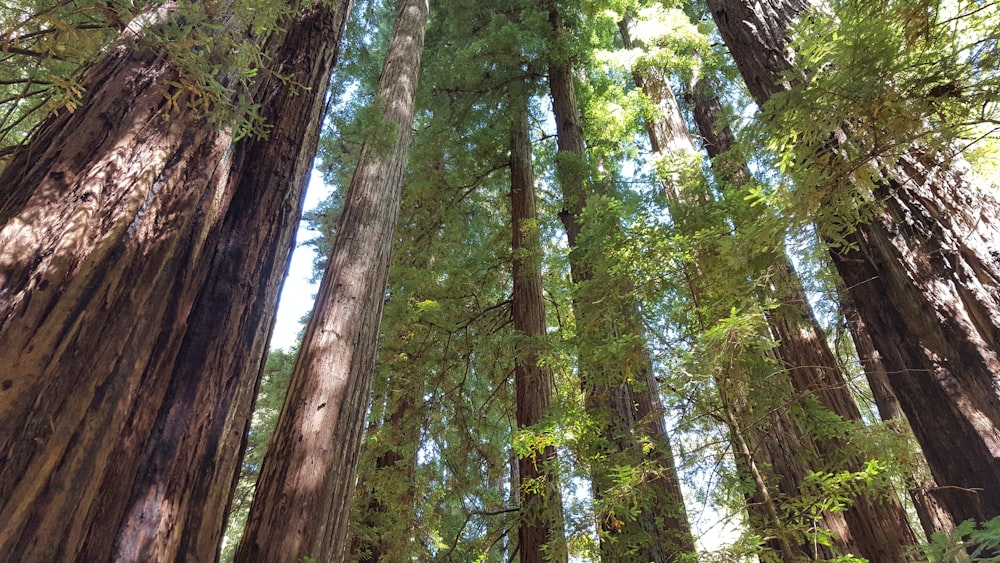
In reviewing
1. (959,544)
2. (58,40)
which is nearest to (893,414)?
(959,544)

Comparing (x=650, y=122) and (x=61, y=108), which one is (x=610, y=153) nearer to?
(x=650, y=122)

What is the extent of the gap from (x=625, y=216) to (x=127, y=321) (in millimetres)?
3293

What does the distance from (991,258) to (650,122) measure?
4.23 meters

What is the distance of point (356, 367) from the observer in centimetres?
296

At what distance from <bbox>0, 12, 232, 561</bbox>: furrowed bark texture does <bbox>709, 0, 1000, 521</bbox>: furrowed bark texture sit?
3034 mm

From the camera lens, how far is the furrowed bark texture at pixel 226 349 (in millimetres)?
1537

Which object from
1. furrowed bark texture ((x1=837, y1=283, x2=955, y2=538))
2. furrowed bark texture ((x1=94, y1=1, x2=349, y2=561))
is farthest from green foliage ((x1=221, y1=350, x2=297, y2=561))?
furrowed bark texture ((x1=837, y1=283, x2=955, y2=538))

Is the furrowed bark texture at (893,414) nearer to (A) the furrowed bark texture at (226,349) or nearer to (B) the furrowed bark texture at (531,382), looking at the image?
(B) the furrowed bark texture at (531,382)

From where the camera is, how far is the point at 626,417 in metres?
4.46

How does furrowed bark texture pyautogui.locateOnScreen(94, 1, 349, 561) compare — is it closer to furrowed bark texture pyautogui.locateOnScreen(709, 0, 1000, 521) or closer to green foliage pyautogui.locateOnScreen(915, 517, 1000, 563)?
green foliage pyautogui.locateOnScreen(915, 517, 1000, 563)

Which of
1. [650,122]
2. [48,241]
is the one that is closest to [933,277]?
[48,241]

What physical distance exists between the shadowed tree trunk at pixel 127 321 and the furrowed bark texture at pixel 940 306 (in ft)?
9.54

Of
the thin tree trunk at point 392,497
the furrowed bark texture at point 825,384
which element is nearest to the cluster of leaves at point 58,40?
the furrowed bark texture at point 825,384

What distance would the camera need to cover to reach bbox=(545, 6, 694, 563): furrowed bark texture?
3537 mm
